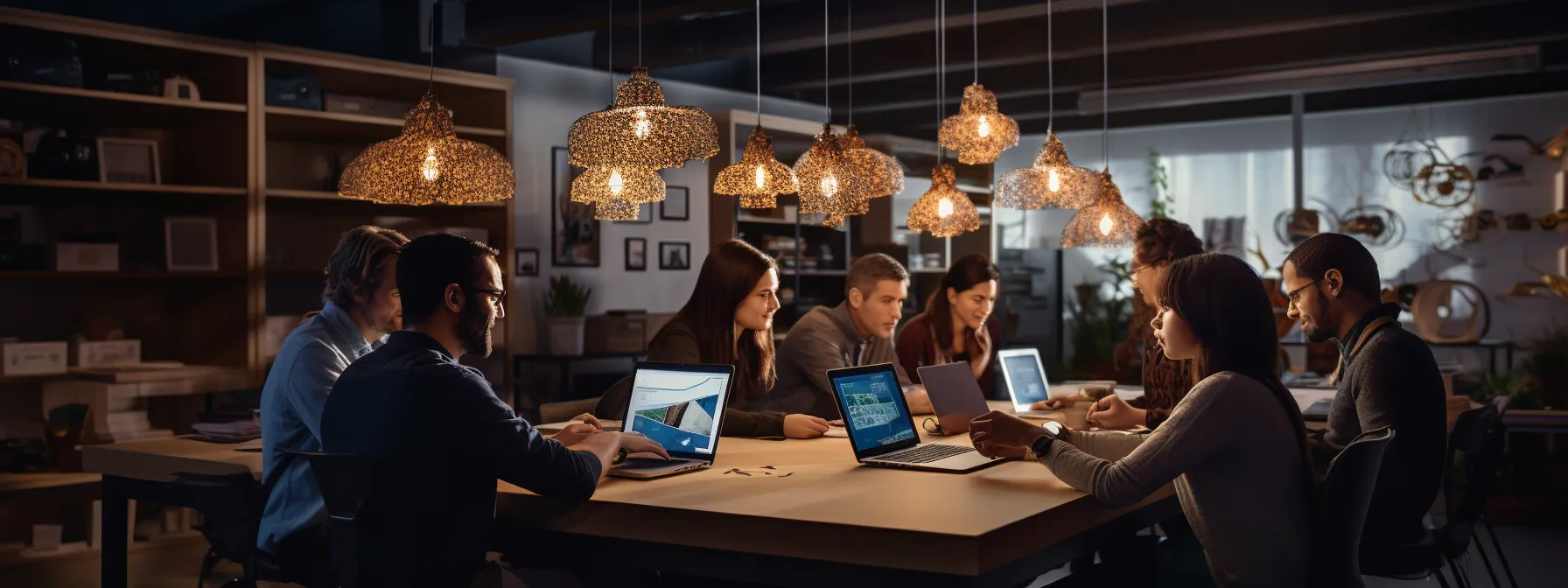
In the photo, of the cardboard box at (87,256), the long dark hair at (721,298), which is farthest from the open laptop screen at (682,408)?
the cardboard box at (87,256)

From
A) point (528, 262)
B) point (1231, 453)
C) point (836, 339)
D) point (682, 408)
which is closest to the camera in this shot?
point (1231, 453)

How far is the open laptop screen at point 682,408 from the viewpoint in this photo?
2.94 m

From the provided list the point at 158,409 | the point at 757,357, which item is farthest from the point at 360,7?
the point at 757,357

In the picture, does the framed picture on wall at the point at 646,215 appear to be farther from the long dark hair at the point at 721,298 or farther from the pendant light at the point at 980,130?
the pendant light at the point at 980,130

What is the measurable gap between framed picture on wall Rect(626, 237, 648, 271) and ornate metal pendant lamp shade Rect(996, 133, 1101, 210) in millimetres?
3608

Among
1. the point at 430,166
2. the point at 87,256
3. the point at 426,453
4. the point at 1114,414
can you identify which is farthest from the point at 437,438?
the point at 87,256

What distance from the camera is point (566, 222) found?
6.77m

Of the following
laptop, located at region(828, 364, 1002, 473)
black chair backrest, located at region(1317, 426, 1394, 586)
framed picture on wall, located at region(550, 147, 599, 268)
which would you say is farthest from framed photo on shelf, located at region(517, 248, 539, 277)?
black chair backrest, located at region(1317, 426, 1394, 586)

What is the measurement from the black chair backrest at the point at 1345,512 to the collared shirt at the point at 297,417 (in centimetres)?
210

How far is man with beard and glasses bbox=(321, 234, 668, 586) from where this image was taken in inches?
85.9

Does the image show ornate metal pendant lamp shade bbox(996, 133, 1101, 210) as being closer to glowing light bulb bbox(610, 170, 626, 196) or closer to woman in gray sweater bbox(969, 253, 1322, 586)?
glowing light bulb bbox(610, 170, 626, 196)

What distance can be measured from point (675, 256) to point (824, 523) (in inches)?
213

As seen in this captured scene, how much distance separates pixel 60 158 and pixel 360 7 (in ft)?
5.65

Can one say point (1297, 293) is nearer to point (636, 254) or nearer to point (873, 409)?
point (873, 409)
